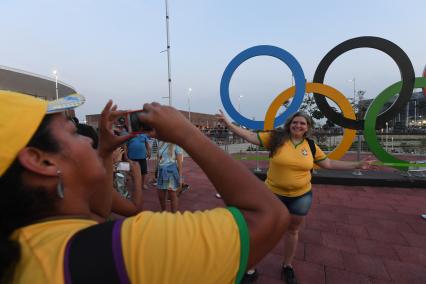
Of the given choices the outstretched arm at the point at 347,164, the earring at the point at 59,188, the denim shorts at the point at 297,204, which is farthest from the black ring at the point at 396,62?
the earring at the point at 59,188

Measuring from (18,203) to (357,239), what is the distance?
13.2ft

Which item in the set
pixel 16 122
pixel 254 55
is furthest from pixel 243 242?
pixel 254 55

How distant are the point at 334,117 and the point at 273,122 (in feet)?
5.62

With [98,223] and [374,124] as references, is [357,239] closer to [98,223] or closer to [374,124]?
[98,223]

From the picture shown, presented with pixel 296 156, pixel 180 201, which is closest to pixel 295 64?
pixel 180 201

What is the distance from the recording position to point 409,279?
8.85 feet

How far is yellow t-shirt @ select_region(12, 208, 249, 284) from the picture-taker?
58 cm

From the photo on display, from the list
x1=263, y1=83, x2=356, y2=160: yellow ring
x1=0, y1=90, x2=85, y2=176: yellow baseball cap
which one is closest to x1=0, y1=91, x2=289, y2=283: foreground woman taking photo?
x1=0, y1=90, x2=85, y2=176: yellow baseball cap

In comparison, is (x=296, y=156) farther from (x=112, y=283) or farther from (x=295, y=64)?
(x=295, y=64)

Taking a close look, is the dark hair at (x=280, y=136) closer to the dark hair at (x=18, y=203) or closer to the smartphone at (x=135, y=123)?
the smartphone at (x=135, y=123)

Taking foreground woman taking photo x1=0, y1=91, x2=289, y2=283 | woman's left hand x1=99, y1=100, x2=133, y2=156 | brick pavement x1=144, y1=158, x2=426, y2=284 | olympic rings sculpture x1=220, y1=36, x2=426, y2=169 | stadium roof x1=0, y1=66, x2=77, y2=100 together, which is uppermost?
stadium roof x1=0, y1=66, x2=77, y2=100

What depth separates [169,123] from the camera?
0.74 metres

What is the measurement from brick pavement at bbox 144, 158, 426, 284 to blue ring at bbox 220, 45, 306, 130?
2.51m

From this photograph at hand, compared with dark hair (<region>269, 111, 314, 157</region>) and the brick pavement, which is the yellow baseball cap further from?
the brick pavement
